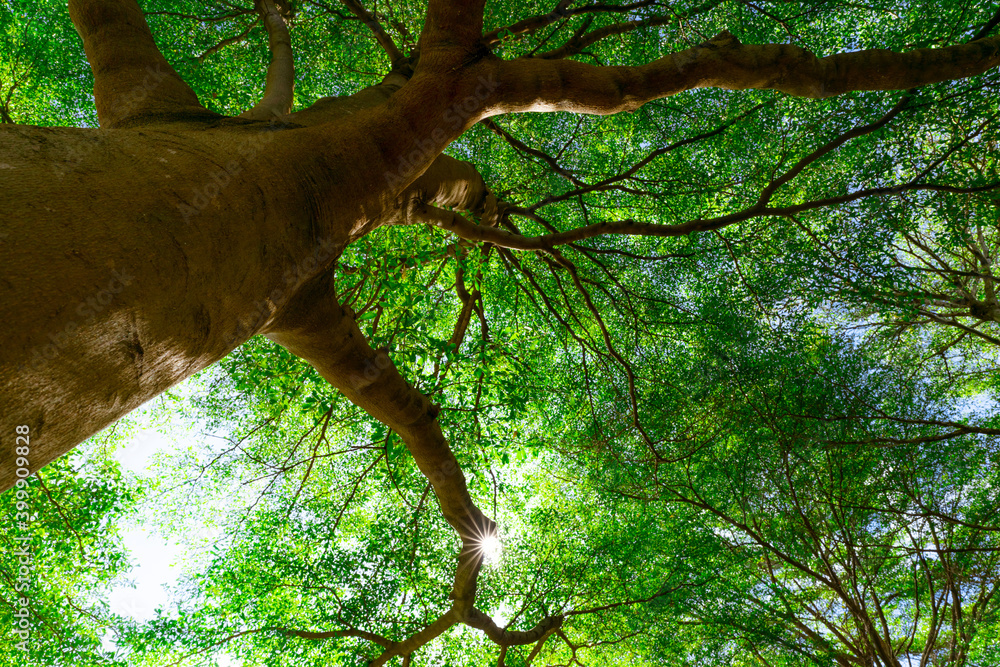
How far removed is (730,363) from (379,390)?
211 inches

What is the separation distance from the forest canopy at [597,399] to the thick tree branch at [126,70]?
156 centimetres

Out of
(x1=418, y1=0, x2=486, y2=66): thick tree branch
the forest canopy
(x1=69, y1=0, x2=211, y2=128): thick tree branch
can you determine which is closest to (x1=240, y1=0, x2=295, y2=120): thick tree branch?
the forest canopy

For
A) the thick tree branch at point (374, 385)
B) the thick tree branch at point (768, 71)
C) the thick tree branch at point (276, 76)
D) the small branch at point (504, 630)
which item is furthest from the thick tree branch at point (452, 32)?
the small branch at point (504, 630)

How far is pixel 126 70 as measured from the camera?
112 inches

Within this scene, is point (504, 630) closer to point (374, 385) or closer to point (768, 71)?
point (374, 385)

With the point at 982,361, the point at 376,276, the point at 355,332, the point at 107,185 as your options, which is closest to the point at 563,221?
the point at 376,276

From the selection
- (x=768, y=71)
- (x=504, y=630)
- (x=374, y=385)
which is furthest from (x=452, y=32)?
(x=504, y=630)

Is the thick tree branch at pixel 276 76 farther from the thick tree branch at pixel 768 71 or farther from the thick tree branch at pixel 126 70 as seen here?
the thick tree branch at pixel 768 71

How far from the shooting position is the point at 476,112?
276cm

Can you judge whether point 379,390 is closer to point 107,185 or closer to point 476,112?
point 476,112

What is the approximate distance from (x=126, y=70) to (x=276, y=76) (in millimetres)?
1261

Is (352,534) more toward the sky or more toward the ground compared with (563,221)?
more toward the ground

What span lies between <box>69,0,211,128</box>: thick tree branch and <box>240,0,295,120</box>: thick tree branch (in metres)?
0.39

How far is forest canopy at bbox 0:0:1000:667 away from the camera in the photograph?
17.2 feet
